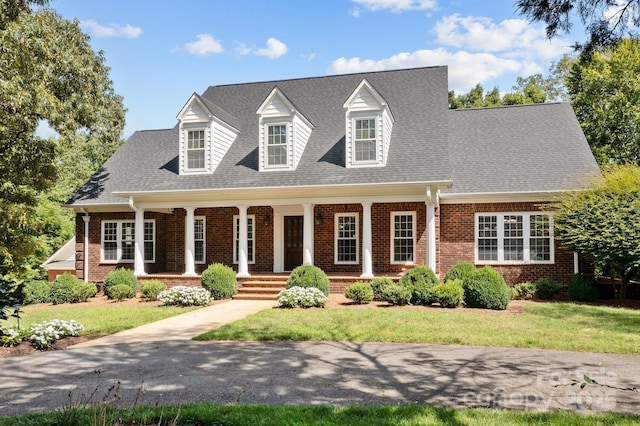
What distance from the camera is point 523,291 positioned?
16.4 metres

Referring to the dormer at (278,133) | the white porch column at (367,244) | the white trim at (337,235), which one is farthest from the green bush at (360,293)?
the dormer at (278,133)

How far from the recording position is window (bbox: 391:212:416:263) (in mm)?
18172

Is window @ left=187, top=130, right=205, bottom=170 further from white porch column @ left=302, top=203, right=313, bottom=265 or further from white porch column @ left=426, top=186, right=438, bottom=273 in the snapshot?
white porch column @ left=426, top=186, right=438, bottom=273

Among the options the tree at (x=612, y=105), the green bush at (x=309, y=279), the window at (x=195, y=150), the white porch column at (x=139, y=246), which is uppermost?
the tree at (x=612, y=105)

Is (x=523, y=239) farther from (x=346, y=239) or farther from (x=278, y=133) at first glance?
(x=278, y=133)

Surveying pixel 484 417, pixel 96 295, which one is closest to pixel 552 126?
pixel 484 417

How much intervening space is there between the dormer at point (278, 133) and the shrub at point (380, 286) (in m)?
5.42

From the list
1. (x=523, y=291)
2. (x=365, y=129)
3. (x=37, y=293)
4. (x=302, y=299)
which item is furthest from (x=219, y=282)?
(x=523, y=291)

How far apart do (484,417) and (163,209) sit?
16778 millimetres

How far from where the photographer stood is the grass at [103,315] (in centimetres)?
1161

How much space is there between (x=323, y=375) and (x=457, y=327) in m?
4.59

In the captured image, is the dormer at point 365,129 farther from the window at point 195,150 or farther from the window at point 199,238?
the window at point 199,238

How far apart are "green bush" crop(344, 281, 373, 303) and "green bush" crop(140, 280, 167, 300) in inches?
247

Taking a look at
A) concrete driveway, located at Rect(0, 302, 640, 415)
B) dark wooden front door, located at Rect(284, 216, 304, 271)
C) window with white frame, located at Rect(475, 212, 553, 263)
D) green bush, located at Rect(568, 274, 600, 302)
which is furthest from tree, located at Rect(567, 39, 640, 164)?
concrete driveway, located at Rect(0, 302, 640, 415)
